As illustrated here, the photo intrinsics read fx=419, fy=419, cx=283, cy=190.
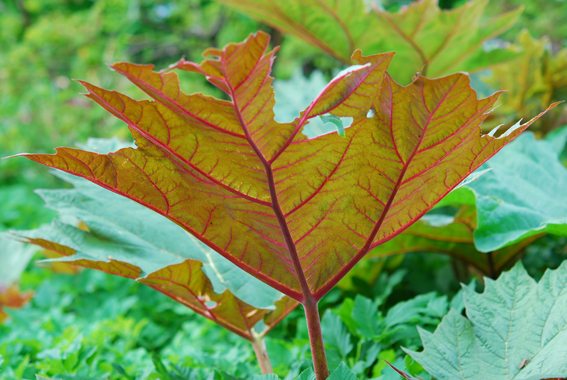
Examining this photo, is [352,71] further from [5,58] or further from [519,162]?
[5,58]

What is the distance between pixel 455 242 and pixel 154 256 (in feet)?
1.64

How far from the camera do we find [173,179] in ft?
1.22

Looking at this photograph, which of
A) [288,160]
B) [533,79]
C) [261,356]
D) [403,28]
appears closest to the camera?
[288,160]

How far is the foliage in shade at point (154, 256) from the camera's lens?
0.47 metres

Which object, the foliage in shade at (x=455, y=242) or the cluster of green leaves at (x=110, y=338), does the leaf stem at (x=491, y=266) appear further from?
the cluster of green leaves at (x=110, y=338)

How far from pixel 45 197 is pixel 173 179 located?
1.07 ft

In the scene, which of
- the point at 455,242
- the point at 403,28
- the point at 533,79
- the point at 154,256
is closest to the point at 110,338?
the point at 154,256

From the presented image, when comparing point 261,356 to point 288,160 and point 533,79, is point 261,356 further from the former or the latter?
point 533,79

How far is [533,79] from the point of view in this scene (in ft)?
3.62

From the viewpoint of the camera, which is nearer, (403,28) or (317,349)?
(317,349)

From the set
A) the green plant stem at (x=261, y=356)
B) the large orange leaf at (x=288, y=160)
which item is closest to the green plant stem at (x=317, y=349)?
the large orange leaf at (x=288, y=160)

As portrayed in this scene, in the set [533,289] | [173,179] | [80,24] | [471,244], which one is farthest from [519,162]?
[80,24]

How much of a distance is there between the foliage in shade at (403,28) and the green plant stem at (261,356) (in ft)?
2.34

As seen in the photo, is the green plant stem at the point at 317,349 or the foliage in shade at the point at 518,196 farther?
the foliage in shade at the point at 518,196
